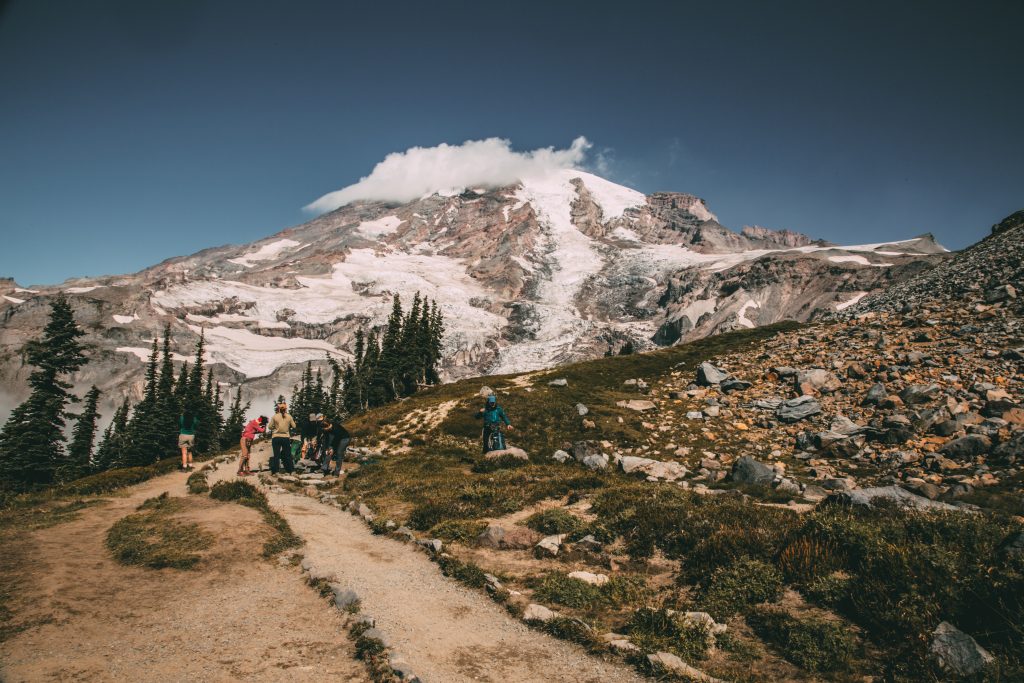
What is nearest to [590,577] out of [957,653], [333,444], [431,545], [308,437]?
[431,545]

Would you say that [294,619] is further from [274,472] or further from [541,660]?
[274,472]

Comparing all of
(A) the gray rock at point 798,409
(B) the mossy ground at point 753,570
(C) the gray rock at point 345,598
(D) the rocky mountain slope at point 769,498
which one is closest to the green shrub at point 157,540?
(C) the gray rock at point 345,598

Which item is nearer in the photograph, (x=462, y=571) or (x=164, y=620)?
(x=164, y=620)

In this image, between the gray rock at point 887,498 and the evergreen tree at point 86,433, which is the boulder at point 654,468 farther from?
the evergreen tree at point 86,433

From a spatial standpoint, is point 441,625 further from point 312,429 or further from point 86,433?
point 86,433

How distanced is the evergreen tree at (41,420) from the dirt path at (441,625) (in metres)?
36.4

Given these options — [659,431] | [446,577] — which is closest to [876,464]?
[659,431]

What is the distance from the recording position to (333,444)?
23.9 meters

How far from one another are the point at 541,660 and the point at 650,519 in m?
5.89

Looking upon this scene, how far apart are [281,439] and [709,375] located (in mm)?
27837

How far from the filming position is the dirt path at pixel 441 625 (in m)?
6.95

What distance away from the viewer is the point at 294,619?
8.33 meters

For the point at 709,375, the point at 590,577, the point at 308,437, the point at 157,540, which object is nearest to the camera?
the point at 590,577

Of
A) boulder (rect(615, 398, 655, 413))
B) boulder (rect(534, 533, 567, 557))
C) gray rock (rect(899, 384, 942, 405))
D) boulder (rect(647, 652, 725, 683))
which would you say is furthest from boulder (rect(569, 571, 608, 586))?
boulder (rect(615, 398, 655, 413))
